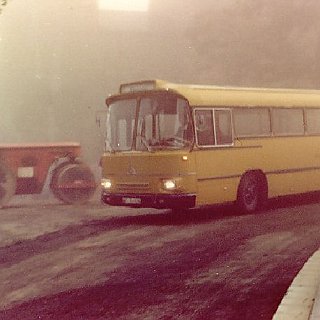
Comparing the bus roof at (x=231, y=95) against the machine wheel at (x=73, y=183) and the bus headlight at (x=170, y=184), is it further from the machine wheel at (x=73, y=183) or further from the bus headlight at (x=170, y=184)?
the machine wheel at (x=73, y=183)

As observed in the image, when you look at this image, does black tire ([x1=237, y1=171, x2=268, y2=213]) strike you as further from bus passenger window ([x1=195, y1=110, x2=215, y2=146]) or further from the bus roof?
the bus roof

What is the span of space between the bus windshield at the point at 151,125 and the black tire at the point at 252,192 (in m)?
1.96

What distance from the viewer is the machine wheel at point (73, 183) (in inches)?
749

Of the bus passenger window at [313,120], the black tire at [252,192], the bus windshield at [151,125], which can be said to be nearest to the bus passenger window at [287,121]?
the bus passenger window at [313,120]

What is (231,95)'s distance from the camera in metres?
15.2

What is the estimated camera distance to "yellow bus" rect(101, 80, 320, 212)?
44.9 feet

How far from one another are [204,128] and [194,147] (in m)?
0.58

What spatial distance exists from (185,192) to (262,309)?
6.95 m

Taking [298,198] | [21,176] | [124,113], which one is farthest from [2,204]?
[298,198]

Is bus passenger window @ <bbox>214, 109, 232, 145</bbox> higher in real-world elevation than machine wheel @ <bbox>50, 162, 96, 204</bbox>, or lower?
higher

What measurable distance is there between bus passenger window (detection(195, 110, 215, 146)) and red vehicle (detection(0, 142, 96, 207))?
Answer: 19.1 feet

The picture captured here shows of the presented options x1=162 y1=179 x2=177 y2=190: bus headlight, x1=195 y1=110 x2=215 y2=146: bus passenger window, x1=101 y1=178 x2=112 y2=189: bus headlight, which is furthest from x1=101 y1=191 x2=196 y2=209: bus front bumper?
x1=195 y1=110 x2=215 y2=146: bus passenger window

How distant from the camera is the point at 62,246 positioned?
10914 mm

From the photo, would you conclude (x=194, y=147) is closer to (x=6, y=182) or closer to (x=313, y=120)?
(x=313, y=120)
